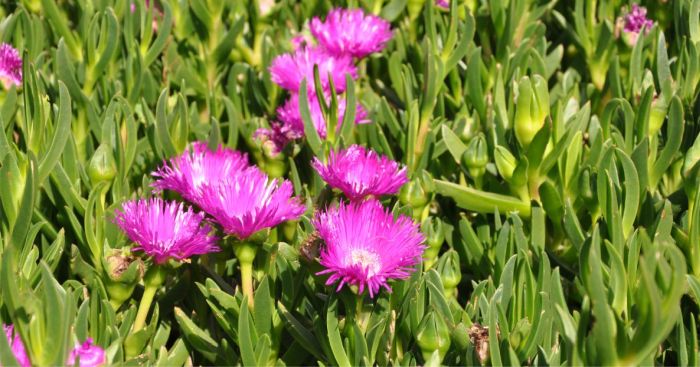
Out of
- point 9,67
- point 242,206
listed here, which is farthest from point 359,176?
point 9,67

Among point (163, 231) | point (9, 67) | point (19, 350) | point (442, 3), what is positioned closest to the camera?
point (19, 350)

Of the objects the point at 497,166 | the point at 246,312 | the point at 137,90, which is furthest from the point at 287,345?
the point at 137,90

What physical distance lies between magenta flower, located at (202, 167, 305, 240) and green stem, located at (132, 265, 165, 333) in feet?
0.28

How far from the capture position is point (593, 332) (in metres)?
0.69

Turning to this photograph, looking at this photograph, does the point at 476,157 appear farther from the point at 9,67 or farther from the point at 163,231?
the point at 9,67

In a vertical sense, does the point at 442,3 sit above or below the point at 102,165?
above

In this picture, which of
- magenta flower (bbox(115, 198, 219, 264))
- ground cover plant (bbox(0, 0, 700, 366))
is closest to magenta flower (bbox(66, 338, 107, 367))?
ground cover plant (bbox(0, 0, 700, 366))

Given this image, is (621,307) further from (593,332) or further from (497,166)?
(497,166)

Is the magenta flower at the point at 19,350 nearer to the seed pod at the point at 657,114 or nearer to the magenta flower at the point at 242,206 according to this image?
the magenta flower at the point at 242,206

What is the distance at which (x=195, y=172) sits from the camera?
973mm

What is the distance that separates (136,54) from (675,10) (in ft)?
2.45

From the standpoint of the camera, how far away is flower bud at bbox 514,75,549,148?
3.45 ft

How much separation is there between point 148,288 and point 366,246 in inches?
10.0

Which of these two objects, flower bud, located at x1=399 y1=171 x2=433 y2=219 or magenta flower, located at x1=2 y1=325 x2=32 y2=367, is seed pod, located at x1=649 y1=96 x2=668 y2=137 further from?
magenta flower, located at x1=2 y1=325 x2=32 y2=367
